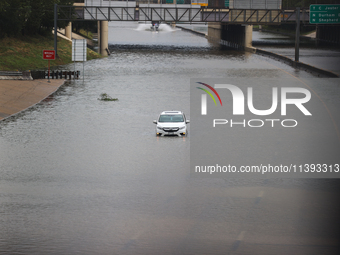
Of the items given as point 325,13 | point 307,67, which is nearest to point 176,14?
point 325,13

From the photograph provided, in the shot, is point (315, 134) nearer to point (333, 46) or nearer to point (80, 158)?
point (80, 158)

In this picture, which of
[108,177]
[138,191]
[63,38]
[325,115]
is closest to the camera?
[138,191]

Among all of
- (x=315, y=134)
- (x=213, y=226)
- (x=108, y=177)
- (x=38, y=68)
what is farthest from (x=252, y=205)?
(x=38, y=68)

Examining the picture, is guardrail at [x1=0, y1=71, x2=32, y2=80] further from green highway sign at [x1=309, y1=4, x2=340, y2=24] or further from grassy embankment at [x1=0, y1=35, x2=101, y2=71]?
green highway sign at [x1=309, y1=4, x2=340, y2=24]

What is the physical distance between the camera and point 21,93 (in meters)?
53.2

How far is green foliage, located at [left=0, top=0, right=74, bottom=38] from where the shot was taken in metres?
84.6

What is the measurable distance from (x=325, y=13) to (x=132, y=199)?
216ft

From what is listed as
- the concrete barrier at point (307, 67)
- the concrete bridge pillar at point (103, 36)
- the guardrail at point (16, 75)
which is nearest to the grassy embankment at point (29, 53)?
the concrete bridge pillar at point (103, 36)

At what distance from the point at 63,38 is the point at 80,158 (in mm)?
71720

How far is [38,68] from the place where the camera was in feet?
251

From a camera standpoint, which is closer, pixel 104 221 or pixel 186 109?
pixel 104 221

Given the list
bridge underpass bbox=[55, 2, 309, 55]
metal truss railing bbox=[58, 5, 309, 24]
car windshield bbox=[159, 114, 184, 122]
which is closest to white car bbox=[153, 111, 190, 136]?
car windshield bbox=[159, 114, 184, 122]

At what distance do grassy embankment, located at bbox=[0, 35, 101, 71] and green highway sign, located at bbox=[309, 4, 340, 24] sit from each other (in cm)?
3583

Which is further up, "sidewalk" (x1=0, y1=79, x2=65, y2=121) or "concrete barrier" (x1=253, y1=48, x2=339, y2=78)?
"concrete barrier" (x1=253, y1=48, x2=339, y2=78)
